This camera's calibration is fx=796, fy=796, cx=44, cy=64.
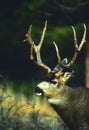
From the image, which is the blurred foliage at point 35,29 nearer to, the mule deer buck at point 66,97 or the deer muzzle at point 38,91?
the mule deer buck at point 66,97

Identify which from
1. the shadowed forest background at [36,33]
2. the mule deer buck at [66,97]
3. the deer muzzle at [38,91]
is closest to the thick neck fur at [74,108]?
the mule deer buck at [66,97]

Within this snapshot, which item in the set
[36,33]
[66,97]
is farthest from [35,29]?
[66,97]

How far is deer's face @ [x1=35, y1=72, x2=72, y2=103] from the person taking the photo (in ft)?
41.1

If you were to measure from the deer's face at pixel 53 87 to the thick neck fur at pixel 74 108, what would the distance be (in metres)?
0.07

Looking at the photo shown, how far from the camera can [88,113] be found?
41.4ft

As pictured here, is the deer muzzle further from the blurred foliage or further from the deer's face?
the blurred foliage

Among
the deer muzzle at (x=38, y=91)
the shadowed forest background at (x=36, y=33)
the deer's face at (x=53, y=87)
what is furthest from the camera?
the shadowed forest background at (x=36, y=33)

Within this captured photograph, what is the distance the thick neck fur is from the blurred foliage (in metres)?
7.26

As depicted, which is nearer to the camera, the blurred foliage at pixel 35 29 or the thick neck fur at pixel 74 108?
the thick neck fur at pixel 74 108

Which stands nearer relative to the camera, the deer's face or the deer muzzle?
the deer muzzle

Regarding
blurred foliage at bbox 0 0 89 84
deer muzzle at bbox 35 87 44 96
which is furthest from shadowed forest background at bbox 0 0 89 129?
deer muzzle at bbox 35 87 44 96

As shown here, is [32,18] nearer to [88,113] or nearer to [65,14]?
[65,14]

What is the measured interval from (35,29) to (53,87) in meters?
9.38

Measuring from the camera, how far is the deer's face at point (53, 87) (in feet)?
41.1
